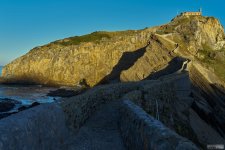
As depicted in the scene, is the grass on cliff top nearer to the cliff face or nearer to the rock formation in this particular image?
the rock formation

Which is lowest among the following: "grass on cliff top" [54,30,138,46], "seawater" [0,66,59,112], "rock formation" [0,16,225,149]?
"seawater" [0,66,59,112]

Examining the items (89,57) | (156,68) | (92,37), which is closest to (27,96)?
(156,68)

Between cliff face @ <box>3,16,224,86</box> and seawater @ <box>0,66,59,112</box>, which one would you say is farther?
cliff face @ <box>3,16,224,86</box>

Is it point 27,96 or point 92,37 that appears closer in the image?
point 27,96

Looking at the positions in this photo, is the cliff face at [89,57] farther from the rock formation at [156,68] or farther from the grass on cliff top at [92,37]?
the grass on cliff top at [92,37]

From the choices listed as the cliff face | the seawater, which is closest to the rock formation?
the cliff face

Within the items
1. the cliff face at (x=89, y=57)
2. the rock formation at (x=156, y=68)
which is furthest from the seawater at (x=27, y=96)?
the cliff face at (x=89, y=57)

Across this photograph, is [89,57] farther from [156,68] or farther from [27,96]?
[27,96]

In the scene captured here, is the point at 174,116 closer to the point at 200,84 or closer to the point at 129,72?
the point at 200,84

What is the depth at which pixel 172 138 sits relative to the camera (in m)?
9.23

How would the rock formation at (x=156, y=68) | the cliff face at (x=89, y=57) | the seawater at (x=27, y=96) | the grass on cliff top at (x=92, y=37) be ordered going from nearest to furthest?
1. the rock formation at (x=156, y=68)
2. the seawater at (x=27, y=96)
3. the cliff face at (x=89, y=57)
4. the grass on cliff top at (x=92, y=37)

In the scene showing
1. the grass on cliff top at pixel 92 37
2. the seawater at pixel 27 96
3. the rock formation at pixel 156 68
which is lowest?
the seawater at pixel 27 96

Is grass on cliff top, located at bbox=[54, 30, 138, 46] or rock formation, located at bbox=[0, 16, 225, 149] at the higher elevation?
grass on cliff top, located at bbox=[54, 30, 138, 46]

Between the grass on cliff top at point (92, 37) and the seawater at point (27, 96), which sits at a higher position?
the grass on cliff top at point (92, 37)
